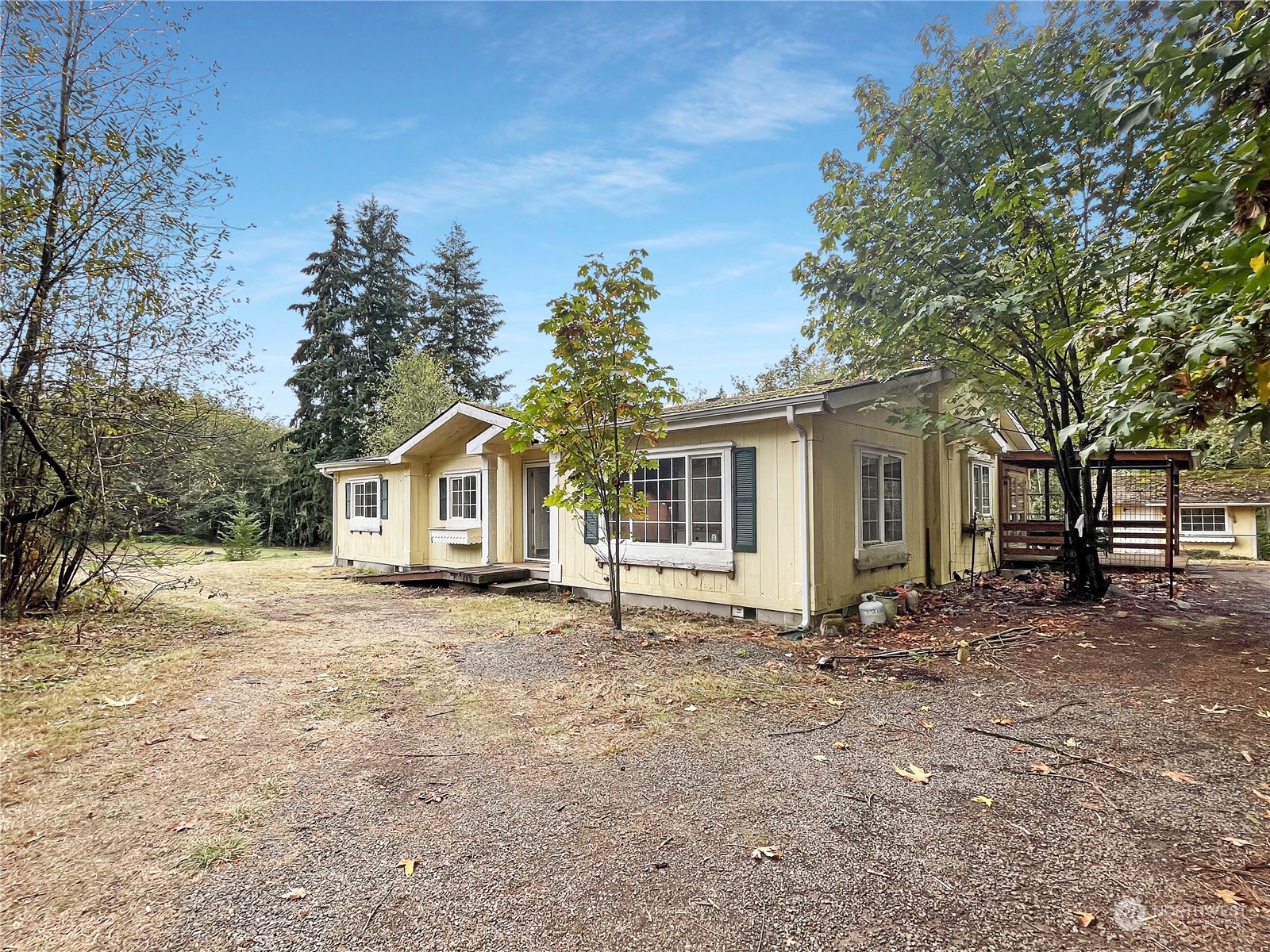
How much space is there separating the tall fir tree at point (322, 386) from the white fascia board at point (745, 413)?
60.1ft

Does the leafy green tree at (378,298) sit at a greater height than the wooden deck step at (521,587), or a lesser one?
greater

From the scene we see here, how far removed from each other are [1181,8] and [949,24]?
6.18 metres

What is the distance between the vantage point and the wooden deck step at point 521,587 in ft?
32.3

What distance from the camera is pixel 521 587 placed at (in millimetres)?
9852

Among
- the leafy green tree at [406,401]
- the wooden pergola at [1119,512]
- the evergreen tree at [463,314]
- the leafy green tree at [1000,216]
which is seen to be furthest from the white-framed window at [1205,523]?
the evergreen tree at [463,314]

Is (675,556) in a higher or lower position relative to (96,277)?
lower

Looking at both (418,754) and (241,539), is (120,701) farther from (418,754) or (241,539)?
(241,539)

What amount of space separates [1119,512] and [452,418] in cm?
1872

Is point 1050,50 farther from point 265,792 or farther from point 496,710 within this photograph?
point 265,792

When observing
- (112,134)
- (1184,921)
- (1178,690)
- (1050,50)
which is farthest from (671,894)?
(1050,50)

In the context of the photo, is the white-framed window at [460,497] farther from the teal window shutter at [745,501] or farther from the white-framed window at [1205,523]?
the white-framed window at [1205,523]

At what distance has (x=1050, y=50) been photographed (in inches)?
289

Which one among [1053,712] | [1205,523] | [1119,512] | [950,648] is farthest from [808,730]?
[1205,523]

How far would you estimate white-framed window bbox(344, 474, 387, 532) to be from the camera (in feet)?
46.0
